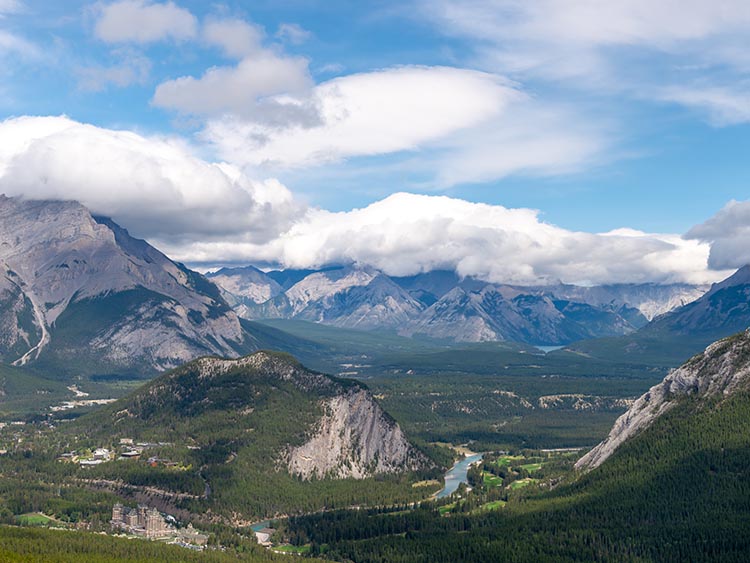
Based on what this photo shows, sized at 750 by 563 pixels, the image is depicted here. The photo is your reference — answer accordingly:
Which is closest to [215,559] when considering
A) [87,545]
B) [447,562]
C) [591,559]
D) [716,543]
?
[87,545]

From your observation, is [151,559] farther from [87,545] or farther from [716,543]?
[716,543]

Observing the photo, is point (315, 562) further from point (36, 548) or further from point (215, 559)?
point (36, 548)

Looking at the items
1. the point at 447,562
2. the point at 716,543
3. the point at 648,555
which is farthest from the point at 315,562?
the point at 716,543

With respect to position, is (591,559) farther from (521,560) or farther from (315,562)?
(315,562)

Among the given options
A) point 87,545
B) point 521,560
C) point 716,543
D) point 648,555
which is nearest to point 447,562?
point 521,560

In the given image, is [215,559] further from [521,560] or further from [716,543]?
[716,543]

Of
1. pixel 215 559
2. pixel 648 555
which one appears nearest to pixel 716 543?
pixel 648 555

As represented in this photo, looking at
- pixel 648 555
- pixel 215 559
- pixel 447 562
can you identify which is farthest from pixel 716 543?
pixel 215 559
